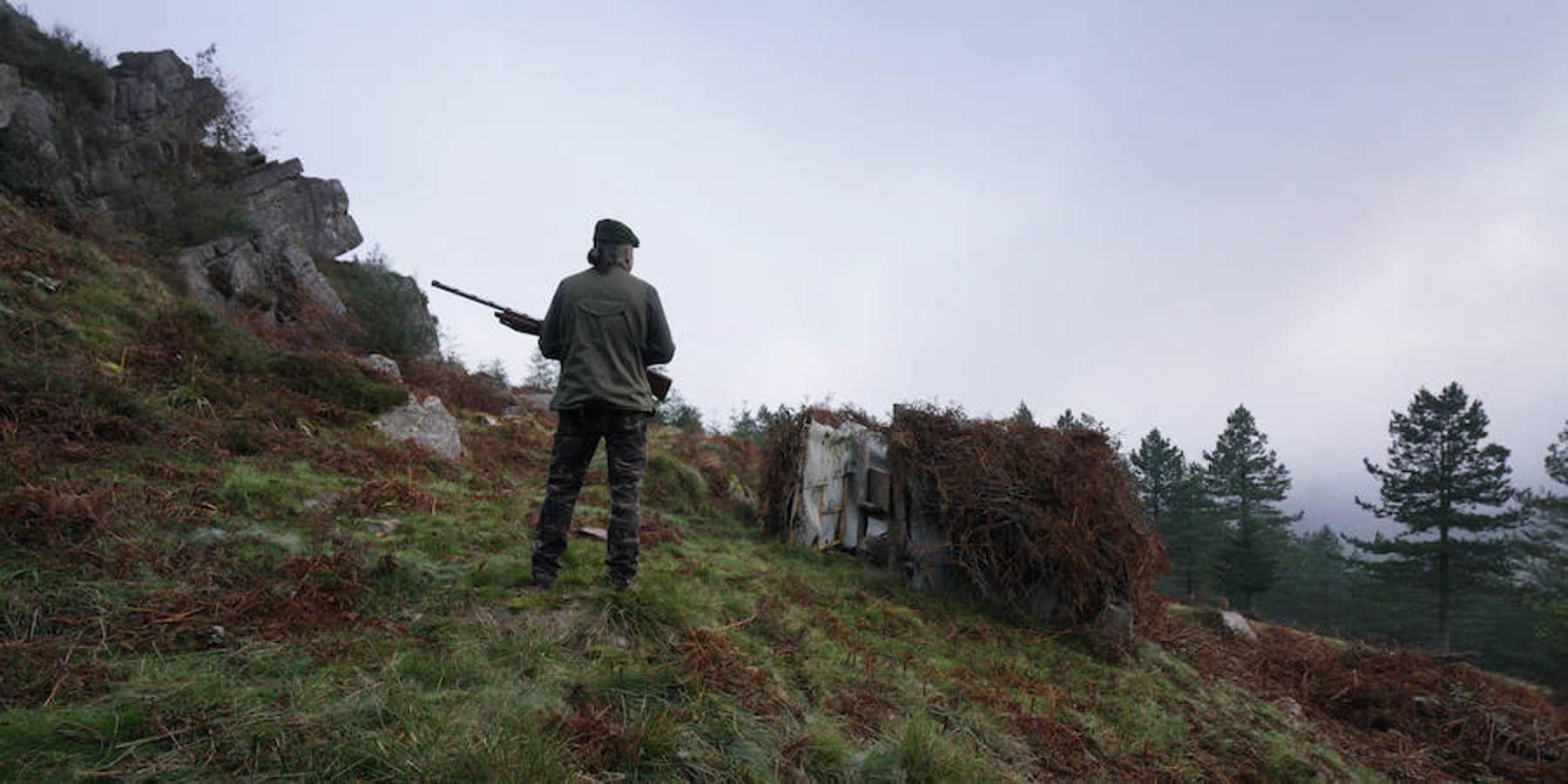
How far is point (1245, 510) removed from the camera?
101 feet

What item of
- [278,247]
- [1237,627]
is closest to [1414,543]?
[1237,627]

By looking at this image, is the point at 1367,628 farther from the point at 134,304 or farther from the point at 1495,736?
the point at 134,304

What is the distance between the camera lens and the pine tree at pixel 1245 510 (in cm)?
2994

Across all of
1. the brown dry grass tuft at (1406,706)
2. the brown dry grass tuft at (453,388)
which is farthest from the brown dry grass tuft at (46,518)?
the brown dry grass tuft at (1406,706)

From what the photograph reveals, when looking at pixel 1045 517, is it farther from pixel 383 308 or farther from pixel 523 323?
pixel 383 308

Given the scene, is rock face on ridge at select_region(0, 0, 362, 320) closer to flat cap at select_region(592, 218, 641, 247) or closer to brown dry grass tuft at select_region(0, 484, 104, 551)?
brown dry grass tuft at select_region(0, 484, 104, 551)

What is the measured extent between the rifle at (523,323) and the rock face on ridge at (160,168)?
10186mm

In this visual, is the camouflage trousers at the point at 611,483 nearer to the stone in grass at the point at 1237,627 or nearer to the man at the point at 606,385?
the man at the point at 606,385

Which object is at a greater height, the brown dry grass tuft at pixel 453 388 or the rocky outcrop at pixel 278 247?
the rocky outcrop at pixel 278 247

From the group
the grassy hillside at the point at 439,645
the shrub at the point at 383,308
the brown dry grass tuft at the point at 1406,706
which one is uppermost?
the shrub at the point at 383,308

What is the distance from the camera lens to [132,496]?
3.97 metres

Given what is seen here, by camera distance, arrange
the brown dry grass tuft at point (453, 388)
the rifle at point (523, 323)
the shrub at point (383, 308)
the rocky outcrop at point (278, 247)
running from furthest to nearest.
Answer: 1. the shrub at point (383, 308)
2. the rocky outcrop at point (278, 247)
3. the brown dry grass tuft at point (453, 388)
4. the rifle at point (523, 323)

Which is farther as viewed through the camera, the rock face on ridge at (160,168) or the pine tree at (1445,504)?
the pine tree at (1445,504)

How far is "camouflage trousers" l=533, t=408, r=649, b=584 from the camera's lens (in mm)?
4066
